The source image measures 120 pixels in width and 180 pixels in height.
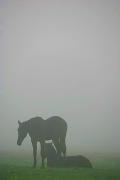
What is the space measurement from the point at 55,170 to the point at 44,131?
0.30 meters

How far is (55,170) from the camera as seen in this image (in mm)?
2428

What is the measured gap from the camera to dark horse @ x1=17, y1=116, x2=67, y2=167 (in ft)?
8.16

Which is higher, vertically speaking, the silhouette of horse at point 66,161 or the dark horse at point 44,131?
the dark horse at point 44,131

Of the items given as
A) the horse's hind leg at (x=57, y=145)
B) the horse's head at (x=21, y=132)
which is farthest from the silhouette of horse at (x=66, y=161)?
the horse's head at (x=21, y=132)

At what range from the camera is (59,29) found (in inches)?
102

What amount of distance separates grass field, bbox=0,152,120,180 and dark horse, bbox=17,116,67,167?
0.10 m

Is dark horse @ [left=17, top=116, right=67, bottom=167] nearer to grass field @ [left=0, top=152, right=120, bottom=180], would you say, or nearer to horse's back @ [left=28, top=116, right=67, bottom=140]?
horse's back @ [left=28, top=116, right=67, bottom=140]

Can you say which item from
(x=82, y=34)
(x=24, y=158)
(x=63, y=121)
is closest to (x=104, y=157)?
(x=63, y=121)

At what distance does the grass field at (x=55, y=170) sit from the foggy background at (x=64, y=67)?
84mm

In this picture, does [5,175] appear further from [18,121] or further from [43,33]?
[43,33]

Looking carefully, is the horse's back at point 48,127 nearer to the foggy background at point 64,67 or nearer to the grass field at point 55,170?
the foggy background at point 64,67

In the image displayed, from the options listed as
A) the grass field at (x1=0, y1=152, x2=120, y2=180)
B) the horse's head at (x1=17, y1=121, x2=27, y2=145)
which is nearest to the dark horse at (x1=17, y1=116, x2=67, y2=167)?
the horse's head at (x1=17, y1=121, x2=27, y2=145)

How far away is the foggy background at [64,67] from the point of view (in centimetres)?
250

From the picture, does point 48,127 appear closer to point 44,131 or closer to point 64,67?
point 44,131
